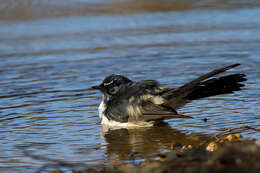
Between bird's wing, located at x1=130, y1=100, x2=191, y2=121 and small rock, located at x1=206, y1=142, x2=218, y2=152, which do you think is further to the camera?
bird's wing, located at x1=130, y1=100, x2=191, y2=121

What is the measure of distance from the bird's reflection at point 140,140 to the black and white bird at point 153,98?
0.52 feet

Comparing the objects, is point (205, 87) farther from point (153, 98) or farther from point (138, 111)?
point (138, 111)

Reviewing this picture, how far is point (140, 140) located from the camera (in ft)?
20.0

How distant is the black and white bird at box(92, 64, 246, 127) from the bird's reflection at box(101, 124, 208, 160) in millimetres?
158

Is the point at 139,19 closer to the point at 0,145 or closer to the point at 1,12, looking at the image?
the point at 1,12

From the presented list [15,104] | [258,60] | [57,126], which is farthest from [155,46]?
[57,126]

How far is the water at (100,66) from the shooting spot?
593 cm

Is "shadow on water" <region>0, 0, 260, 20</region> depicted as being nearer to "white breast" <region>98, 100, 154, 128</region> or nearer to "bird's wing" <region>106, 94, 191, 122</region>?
"white breast" <region>98, 100, 154, 128</region>

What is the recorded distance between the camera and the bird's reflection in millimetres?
5543

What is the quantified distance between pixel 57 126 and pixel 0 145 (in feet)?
3.04

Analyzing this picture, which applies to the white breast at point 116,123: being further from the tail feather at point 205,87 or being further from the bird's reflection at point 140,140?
the tail feather at point 205,87

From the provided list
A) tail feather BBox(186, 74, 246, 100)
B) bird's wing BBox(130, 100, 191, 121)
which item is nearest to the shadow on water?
bird's wing BBox(130, 100, 191, 121)

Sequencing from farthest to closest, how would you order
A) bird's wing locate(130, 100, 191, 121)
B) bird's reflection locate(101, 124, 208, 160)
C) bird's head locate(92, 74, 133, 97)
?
bird's head locate(92, 74, 133, 97), bird's wing locate(130, 100, 191, 121), bird's reflection locate(101, 124, 208, 160)

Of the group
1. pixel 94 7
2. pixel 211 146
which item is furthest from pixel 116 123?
pixel 94 7
